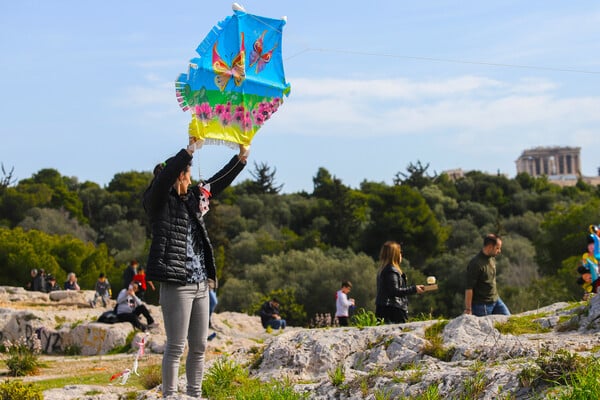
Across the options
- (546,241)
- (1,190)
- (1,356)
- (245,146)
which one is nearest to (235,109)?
(245,146)

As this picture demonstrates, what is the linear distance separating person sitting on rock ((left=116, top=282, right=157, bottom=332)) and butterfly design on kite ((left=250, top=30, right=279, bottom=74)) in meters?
11.7

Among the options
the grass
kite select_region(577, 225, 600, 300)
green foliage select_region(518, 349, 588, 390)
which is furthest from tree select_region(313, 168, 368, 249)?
green foliage select_region(518, 349, 588, 390)

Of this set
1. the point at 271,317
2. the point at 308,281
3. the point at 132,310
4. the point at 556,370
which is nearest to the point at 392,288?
the point at 556,370

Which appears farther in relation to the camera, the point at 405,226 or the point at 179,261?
the point at 405,226

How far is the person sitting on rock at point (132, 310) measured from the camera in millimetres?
18500

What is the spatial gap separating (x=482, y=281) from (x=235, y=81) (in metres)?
4.18

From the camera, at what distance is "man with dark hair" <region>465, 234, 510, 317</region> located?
32.8 ft

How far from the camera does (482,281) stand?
1005 centimetres

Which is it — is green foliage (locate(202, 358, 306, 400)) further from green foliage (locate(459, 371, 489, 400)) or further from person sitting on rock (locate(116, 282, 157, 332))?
person sitting on rock (locate(116, 282, 157, 332))

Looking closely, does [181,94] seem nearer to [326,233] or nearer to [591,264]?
[591,264]

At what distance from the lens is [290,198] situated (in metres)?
86.2

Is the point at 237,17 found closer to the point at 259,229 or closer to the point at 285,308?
the point at 285,308

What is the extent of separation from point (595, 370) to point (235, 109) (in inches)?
131

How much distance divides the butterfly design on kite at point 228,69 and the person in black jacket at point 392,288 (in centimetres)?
343
